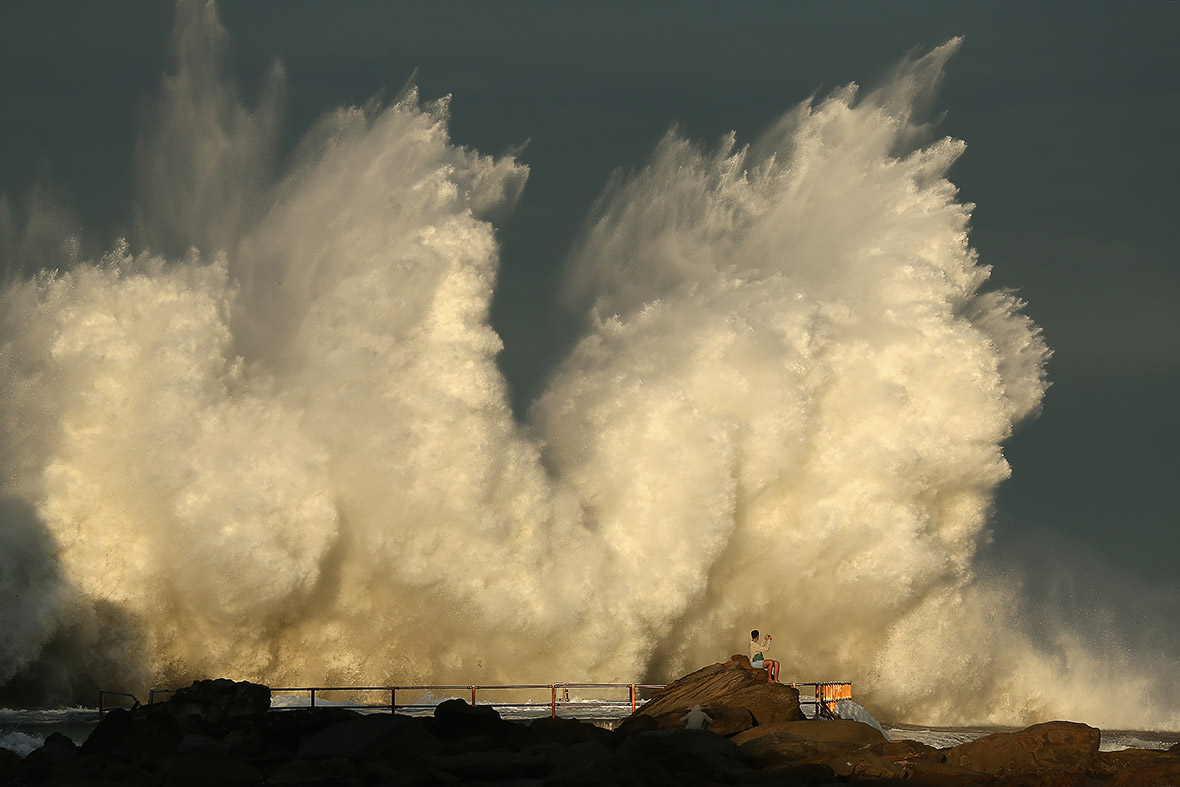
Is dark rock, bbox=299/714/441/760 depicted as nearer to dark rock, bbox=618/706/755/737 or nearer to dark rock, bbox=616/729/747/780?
dark rock, bbox=616/729/747/780

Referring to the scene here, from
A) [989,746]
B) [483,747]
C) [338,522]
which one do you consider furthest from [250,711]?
[338,522]

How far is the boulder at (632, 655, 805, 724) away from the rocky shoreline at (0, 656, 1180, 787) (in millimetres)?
479

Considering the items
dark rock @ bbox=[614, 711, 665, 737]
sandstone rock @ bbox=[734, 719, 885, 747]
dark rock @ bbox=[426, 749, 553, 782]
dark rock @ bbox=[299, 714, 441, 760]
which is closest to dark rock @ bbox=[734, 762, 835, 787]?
sandstone rock @ bbox=[734, 719, 885, 747]

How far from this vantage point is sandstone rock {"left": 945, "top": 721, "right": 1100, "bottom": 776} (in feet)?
69.8

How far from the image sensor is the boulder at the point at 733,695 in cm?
2481

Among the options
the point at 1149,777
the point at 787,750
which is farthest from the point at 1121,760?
the point at 787,750

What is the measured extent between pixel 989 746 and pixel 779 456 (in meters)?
18.4

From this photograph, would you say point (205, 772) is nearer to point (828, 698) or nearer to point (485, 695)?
point (828, 698)

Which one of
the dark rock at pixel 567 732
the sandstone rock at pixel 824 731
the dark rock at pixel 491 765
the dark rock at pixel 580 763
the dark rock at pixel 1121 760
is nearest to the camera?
the dark rock at pixel 580 763

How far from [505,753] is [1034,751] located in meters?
8.64

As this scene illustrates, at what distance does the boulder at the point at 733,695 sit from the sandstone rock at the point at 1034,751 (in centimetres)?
349

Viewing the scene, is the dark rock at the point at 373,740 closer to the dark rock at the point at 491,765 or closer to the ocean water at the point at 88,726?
the dark rock at the point at 491,765

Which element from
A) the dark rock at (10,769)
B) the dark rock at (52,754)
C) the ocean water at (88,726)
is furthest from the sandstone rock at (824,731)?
the dark rock at (10,769)

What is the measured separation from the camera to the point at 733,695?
25.1 m
